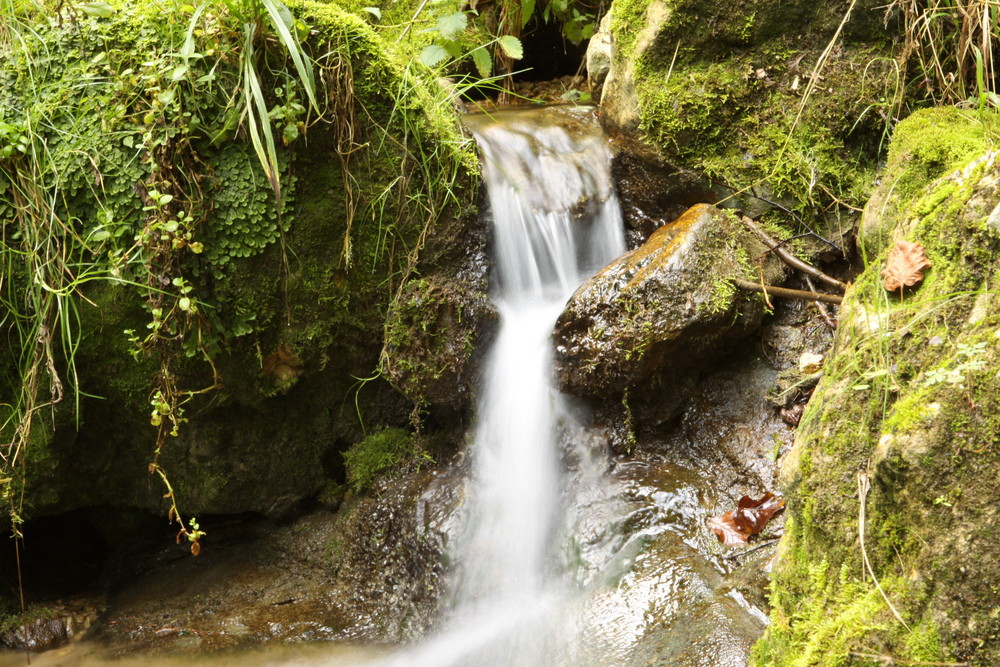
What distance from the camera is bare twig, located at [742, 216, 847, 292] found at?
345cm

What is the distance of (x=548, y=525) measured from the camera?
3367 millimetres

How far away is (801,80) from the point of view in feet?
12.7

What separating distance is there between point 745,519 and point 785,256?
131 cm

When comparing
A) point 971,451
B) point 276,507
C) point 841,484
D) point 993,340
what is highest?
point 993,340

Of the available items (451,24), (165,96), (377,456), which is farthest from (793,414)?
(165,96)

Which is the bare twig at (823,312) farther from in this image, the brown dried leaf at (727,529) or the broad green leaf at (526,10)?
the broad green leaf at (526,10)

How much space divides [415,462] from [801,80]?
2.76 meters

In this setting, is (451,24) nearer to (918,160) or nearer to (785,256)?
(785,256)

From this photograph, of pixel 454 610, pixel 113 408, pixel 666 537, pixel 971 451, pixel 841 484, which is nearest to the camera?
pixel 971 451

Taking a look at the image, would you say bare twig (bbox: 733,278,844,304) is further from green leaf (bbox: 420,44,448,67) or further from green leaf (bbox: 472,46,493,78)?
green leaf (bbox: 472,46,493,78)

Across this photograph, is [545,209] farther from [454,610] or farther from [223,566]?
[223,566]

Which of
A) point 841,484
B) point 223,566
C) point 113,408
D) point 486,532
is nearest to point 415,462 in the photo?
point 486,532

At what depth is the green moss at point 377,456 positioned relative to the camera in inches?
155

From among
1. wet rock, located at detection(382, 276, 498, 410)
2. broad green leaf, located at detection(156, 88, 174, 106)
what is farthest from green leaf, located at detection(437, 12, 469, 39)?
broad green leaf, located at detection(156, 88, 174, 106)
